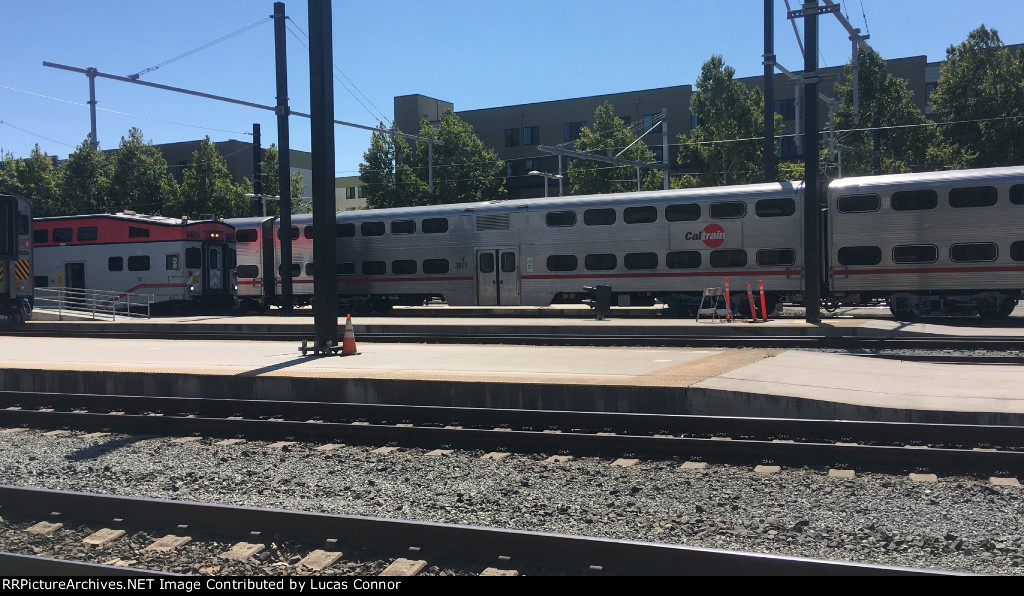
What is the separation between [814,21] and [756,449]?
14407 millimetres

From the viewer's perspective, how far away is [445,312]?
1067 inches

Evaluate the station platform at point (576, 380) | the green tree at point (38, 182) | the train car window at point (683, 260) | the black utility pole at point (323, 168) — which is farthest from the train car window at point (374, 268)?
the green tree at point (38, 182)

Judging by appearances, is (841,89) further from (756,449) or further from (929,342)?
(756,449)

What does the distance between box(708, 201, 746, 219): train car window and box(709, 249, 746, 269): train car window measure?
39.5 inches

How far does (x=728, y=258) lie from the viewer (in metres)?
23.0

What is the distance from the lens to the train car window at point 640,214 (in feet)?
78.5

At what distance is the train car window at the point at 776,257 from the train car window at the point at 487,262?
8.51 m

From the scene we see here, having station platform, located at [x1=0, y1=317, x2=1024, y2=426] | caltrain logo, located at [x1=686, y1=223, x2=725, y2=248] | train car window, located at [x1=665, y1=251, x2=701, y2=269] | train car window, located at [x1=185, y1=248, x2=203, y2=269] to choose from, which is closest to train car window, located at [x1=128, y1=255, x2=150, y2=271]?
train car window, located at [x1=185, y1=248, x2=203, y2=269]

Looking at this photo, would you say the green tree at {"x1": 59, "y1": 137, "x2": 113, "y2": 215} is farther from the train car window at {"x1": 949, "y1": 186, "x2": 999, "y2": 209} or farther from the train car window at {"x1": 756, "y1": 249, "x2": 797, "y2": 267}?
the train car window at {"x1": 949, "y1": 186, "x2": 999, "y2": 209}

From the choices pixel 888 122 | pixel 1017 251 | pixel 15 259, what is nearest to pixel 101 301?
pixel 15 259

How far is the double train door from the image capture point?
1024 inches

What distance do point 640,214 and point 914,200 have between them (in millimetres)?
7415

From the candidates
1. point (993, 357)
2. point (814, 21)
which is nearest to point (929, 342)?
point (993, 357)
